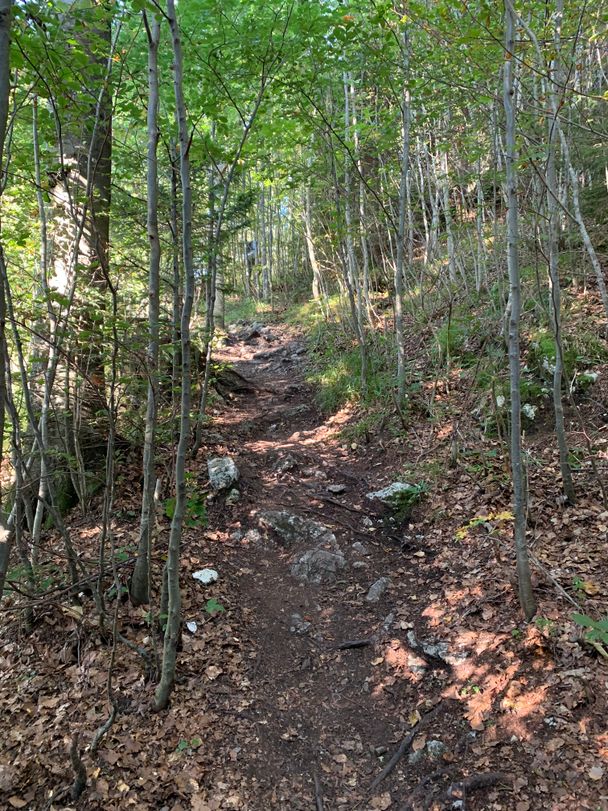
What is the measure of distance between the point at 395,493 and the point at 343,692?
2.59m

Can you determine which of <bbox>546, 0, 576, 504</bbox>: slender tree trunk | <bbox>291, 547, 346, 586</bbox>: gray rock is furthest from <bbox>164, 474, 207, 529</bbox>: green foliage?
<bbox>546, 0, 576, 504</bbox>: slender tree trunk

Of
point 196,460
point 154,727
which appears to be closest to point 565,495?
point 154,727

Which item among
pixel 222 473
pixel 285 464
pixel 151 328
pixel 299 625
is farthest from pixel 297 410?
pixel 151 328

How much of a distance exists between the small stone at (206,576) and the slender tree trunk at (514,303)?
8.77 ft

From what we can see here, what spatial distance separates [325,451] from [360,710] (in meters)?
4.23

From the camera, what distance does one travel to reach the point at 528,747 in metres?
2.67

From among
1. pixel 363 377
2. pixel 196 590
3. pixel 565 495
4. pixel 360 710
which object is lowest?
pixel 360 710

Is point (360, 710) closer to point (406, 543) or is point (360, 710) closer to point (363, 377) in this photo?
point (406, 543)

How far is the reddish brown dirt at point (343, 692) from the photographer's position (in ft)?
8.76

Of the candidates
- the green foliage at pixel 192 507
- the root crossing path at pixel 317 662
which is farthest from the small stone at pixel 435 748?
the green foliage at pixel 192 507

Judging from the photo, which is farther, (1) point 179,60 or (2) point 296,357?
(2) point 296,357

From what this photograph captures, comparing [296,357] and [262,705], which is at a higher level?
[296,357]

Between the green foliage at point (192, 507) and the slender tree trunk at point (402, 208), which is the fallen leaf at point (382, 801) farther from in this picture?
the slender tree trunk at point (402, 208)

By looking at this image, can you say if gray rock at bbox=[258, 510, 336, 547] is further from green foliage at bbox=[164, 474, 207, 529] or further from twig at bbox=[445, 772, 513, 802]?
twig at bbox=[445, 772, 513, 802]
